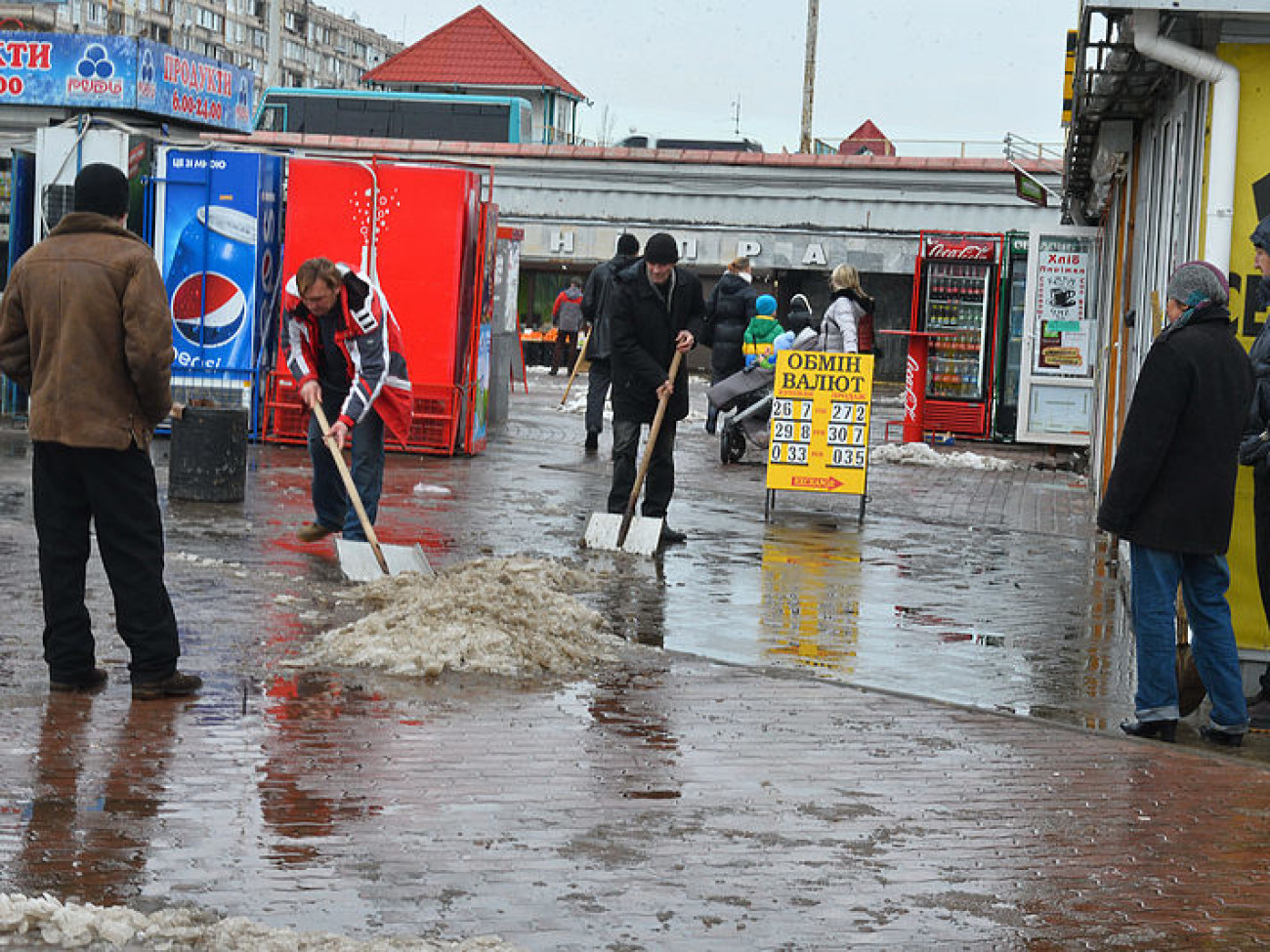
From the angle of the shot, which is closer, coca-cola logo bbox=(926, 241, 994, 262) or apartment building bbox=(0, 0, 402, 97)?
coca-cola logo bbox=(926, 241, 994, 262)

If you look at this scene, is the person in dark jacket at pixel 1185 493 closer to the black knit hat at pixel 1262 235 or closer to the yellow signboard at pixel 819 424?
the black knit hat at pixel 1262 235

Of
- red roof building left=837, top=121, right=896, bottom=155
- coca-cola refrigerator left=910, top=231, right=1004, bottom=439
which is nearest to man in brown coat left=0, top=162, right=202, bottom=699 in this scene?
coca-cola refrigerator left=910, top=231, right=1004, bottom=439

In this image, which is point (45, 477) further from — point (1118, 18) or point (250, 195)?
point (250, 195)

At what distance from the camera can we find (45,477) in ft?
22.0

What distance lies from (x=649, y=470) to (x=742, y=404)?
6.57 m

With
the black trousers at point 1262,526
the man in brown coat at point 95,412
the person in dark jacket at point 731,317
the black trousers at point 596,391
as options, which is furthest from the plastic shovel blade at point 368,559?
the person in dark jacket at point 731,317

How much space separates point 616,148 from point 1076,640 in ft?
108

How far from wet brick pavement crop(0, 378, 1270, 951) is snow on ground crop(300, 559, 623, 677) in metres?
0.18

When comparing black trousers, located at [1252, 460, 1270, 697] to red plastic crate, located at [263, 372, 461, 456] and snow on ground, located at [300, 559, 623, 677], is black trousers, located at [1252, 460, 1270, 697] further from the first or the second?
red plastic crate, located at [263, 372, 461, 456]

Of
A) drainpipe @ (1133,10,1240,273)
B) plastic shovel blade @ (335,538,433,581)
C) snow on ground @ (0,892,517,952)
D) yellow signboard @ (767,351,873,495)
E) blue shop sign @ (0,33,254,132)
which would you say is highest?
blue shop sign @ (0,33,254,132)

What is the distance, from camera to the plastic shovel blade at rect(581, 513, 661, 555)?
435 inches

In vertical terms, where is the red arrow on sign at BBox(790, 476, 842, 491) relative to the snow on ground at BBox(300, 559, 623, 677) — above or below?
above

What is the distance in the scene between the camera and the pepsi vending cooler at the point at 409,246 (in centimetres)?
1612

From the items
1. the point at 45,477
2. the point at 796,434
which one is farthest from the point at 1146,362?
the point at 796,434
